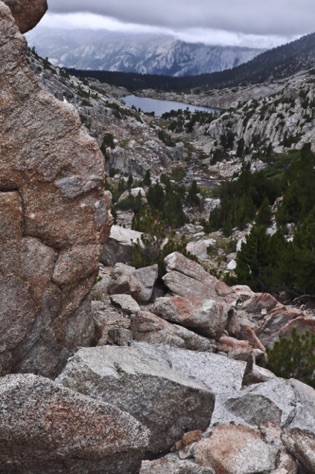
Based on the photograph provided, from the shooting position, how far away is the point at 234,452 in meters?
6.77

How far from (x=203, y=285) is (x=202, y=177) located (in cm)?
5958

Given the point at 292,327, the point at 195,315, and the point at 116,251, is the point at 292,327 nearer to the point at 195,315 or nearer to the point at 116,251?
the point at 195,315

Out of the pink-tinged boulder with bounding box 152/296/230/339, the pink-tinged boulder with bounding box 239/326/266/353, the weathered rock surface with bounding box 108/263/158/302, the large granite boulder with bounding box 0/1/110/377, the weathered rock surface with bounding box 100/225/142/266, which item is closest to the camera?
the large granite boulder with bounding box 0/1/110/377

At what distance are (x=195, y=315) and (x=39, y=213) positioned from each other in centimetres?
501

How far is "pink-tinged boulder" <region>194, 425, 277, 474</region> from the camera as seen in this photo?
6531 mm

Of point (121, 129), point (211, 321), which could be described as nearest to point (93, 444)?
point (211, 321)

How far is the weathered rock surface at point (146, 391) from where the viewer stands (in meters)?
6.69

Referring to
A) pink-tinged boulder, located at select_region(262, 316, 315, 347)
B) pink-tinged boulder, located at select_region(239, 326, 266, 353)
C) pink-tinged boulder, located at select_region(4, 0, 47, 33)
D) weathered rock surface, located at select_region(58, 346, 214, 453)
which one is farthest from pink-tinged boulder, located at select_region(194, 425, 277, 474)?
pink-tinged boulder, located at select_region(4, 0, 47, 33)

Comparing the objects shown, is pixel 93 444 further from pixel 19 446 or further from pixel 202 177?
pixel 202 177

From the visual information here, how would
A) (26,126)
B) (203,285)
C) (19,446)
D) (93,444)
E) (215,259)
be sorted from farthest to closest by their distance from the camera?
(215,259), (203,285), (26,126), (93,444), (19,446)

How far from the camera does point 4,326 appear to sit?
714cm

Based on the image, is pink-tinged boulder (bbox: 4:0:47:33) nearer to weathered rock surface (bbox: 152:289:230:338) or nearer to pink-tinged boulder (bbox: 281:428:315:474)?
weathered rock surface (bbox: 152:289:230:338)

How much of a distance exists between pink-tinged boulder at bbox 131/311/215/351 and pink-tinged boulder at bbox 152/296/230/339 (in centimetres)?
41

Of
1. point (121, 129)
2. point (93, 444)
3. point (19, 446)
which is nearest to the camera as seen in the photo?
point (19, 446)
